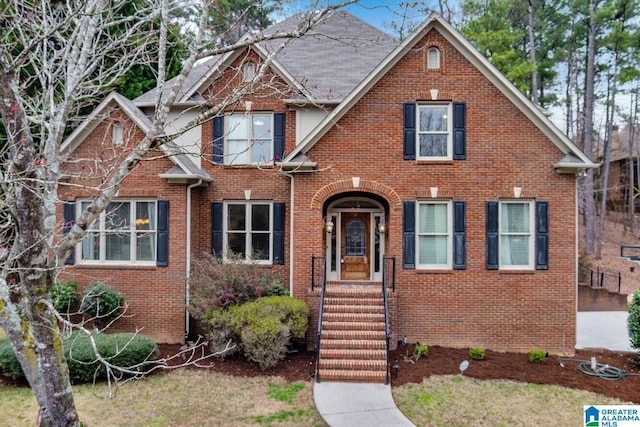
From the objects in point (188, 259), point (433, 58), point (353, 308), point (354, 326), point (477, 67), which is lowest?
point (354, 326)

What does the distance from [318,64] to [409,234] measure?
637 centimetres

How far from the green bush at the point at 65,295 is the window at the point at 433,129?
946cm

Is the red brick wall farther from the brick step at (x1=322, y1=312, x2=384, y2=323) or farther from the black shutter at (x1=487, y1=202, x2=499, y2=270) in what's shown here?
the brick step at (x1=322, y1=312, x2=384, y2=323)

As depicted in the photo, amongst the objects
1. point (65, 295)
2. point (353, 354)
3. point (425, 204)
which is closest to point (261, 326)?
point (353, 354)

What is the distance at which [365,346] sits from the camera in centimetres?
809

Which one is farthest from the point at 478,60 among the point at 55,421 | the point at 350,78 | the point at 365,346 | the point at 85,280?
the point at 85,280

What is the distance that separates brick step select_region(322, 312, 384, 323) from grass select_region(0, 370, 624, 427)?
1.72 metres

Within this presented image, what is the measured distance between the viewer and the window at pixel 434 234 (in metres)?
9.68

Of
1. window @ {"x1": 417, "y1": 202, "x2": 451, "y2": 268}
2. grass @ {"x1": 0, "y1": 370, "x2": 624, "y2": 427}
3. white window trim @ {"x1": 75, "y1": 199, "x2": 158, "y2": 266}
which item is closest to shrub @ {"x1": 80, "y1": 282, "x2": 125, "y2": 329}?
white window trim @ {"x1": 75, "y1": 199, "x2": 158, "y2": 266}

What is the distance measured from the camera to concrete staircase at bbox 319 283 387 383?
756cm

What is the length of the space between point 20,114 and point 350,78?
892 cm

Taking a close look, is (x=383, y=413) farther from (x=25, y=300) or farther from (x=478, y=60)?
(x=478, y=60)

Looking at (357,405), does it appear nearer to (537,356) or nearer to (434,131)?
(537,356)

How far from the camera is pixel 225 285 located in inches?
349
